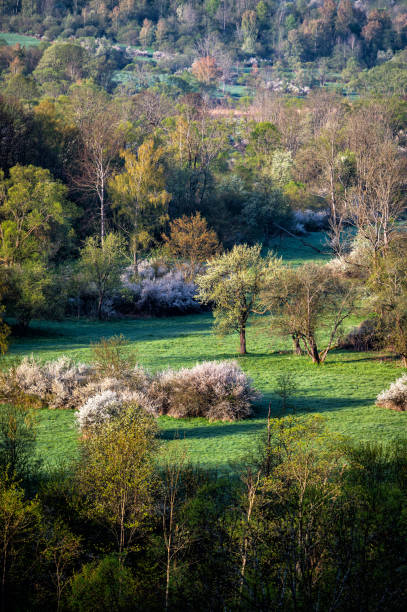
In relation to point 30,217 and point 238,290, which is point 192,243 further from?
point 238,290

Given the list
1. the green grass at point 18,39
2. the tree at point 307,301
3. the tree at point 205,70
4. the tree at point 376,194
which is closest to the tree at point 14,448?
the tree at point 307,301

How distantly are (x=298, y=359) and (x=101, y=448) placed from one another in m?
18.2

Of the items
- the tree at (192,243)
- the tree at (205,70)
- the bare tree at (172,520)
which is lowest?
the bare tree at (172,520)

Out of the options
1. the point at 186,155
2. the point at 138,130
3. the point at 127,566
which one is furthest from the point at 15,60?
the point at 127,566

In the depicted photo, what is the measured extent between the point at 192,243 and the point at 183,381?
2813 cm

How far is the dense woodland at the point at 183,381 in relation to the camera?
14008 millimetres

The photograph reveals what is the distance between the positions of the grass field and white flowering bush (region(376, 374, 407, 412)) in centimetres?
46

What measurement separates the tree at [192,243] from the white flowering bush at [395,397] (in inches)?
1053

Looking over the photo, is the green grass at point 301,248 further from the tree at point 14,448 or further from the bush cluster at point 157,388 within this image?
the tree at point 14,448

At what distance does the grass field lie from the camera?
75.8ft

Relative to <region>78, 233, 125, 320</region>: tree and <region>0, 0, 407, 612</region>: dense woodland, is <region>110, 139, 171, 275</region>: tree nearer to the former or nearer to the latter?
<region>0, 0, 407, 612</region>: dense woodland

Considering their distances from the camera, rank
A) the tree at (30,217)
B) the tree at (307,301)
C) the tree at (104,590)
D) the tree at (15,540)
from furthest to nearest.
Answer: the tree at (30,217), the tree at (307,301), the tree at (15,540), the tree at (104,590)

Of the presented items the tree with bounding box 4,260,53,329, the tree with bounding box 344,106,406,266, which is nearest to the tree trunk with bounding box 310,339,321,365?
the tree with bounding box 344,106,406,266

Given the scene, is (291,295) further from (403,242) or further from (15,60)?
(15,60)
